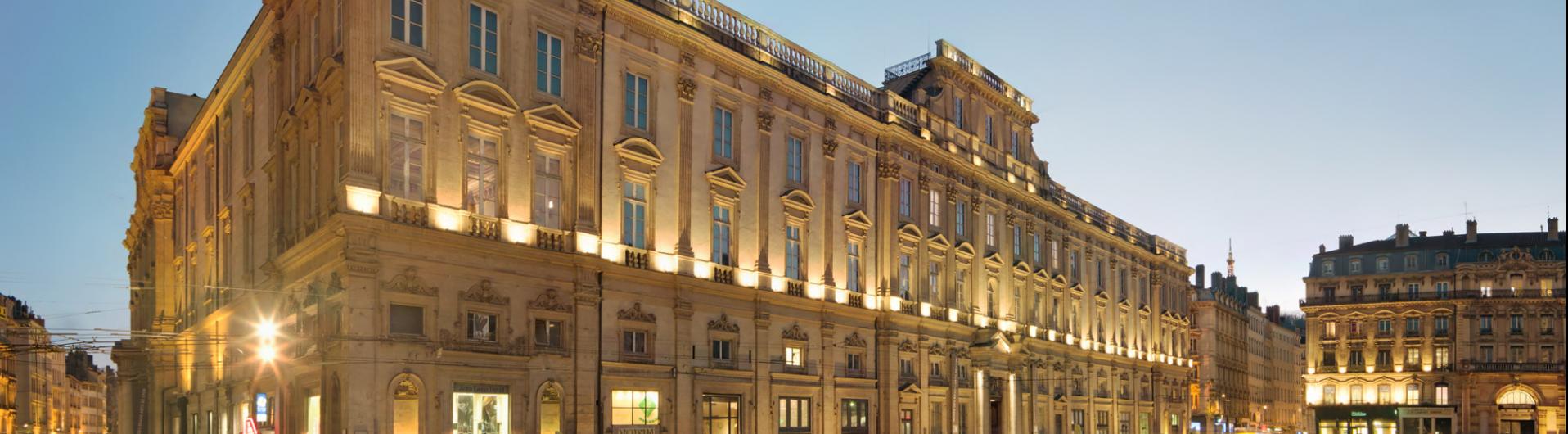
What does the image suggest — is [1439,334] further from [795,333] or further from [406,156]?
[406,156]

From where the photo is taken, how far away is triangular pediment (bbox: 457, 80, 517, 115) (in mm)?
33469

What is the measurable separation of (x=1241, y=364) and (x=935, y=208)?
89.3m

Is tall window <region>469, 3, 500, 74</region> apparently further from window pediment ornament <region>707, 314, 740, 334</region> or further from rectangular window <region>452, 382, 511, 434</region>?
window pediment ornament <region>707, 314, 740, 334</region>

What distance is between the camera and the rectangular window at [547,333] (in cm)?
3553

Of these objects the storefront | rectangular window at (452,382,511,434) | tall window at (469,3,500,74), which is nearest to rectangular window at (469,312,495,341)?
rectangular window at (452,382,511,434)

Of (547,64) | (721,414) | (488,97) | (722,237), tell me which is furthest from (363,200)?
(721,414)

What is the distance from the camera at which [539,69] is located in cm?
3631

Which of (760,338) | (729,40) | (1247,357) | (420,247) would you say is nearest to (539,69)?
(420,247)

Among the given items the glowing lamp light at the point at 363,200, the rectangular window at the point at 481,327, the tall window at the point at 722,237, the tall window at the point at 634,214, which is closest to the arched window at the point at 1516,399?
the tall window at the point at 722,237

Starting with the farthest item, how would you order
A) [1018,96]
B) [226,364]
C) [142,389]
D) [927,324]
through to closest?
[1018,96], [142,389], [927,324], [226,364]

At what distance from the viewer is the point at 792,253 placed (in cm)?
4722

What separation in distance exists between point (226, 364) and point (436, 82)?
53.9 ft

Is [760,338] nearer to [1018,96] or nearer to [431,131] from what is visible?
[431,131]

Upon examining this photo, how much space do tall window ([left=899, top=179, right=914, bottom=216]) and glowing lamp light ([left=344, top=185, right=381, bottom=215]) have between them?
2730 cm
